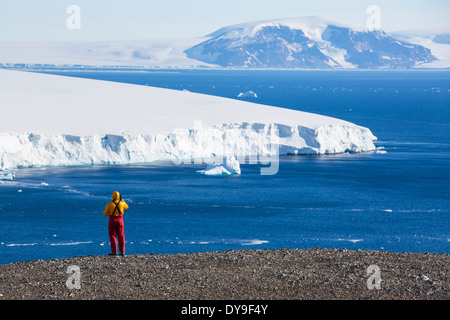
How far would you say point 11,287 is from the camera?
10.1m

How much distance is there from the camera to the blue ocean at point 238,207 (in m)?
23.4

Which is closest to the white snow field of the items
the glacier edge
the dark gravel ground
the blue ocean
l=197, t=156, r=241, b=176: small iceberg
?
the glacier edge

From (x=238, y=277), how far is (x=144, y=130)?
30061 mm

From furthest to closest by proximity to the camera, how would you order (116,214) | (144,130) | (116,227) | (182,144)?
(182,144), (144,130), (116,227), (116,214)

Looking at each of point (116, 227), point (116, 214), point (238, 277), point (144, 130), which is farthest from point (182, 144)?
point (238, 277)

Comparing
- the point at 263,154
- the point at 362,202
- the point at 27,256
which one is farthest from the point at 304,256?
the point at 263,154

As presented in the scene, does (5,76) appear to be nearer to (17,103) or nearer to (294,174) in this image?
(17,103)

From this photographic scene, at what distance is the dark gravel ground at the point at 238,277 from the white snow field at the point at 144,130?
85.6 ft

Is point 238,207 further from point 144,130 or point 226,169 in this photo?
point 144,130

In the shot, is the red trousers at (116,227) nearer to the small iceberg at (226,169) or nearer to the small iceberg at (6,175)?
the small iceberg at (6,175)

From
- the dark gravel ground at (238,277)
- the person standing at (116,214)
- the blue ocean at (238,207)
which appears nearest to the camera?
the dark gravel ground at (238,277)

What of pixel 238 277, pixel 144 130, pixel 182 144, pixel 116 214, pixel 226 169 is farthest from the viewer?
pixel 182 144

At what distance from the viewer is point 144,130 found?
40.1 metres

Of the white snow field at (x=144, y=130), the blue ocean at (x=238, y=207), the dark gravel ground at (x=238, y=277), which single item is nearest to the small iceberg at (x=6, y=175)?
the blue ocean at (x=238, y=207)
